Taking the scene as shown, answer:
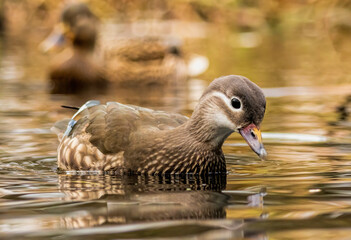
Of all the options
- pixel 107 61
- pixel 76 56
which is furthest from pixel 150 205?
pixel 76 56

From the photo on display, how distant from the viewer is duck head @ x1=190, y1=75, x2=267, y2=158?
5.80 m

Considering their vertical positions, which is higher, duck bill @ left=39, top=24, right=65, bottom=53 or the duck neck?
duck bill @ left=39, top=24, right=65, bottom=53

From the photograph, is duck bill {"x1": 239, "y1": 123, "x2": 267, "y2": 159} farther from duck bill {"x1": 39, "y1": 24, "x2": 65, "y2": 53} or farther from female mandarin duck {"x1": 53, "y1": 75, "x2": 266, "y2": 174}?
duck bill {"x1": 39, "y1": 24, "x2": 65, "y2": 53}

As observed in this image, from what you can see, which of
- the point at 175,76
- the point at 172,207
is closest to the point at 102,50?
the point at 175,76

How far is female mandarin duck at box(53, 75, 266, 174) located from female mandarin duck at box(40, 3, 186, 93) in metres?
7.11

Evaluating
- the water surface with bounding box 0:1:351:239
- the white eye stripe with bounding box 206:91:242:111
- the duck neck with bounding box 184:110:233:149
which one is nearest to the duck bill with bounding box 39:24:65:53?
the water surface with bounding box 0:1:351:239

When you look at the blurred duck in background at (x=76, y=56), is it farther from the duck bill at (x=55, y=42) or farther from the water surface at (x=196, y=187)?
the water surface at (x=196, y=187)

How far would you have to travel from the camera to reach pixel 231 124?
5.98m

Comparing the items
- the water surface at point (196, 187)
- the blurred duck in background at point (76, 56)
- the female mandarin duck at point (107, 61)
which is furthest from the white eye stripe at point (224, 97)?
the female mandarin duck at point (107, 61)

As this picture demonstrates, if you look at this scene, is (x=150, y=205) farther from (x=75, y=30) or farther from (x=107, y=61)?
(x=75, y=30)

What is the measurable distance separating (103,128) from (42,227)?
229 cm

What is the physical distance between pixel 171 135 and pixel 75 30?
30.4 ft

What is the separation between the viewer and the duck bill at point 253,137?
5743mm

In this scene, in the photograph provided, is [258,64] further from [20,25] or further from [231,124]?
[20,25]
